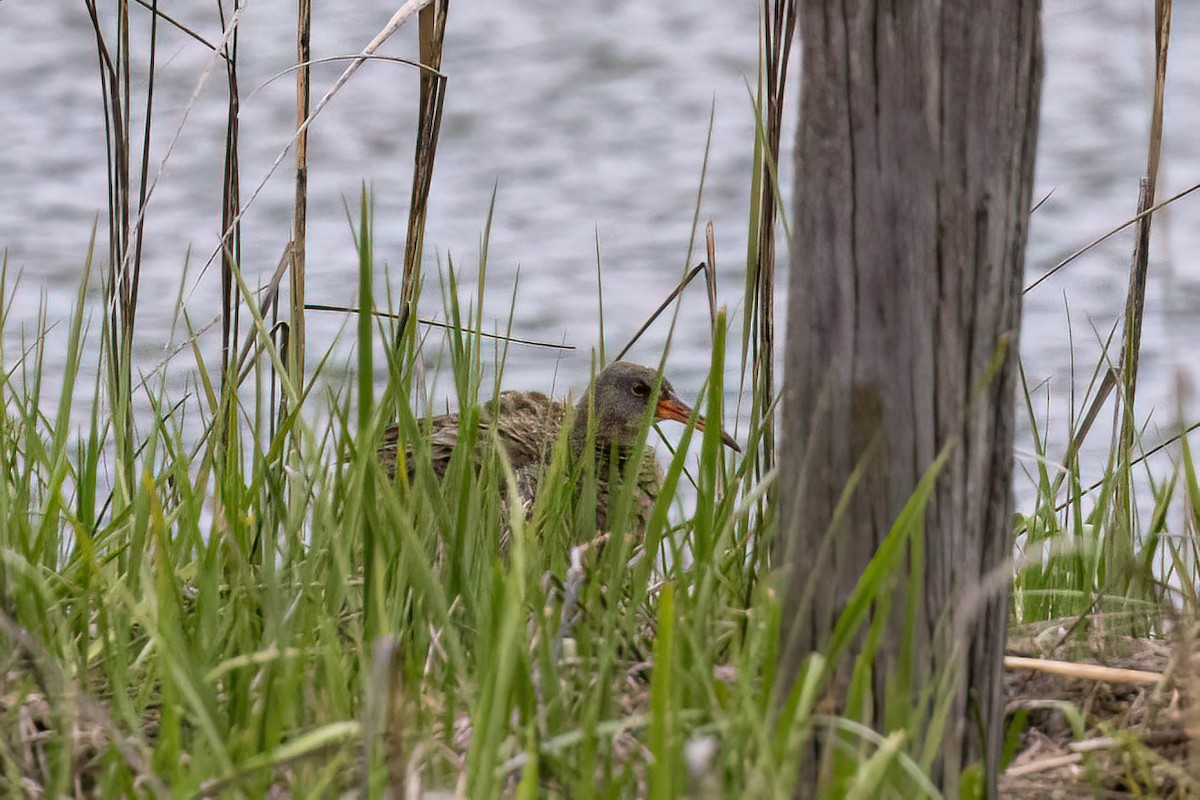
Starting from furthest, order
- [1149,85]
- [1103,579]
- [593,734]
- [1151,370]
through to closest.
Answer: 1. [1151,370]
2. [1103,579]
3. [1149,85]
4. [593,734]

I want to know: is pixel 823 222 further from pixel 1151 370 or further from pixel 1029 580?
pixel 1151 370

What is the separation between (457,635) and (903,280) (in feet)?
2.51

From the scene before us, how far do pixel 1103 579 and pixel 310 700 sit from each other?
5.36 feet

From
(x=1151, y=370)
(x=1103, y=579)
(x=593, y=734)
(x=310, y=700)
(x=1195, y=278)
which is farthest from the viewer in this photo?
(x=1195, y=278)

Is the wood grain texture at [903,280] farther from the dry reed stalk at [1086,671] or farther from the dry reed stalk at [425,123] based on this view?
the dry reed stalk at [425,123]

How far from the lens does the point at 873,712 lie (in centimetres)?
171

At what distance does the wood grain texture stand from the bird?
1.39 m

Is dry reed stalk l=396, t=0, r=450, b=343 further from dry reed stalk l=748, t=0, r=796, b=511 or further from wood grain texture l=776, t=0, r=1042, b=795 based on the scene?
wood grain texture l=776, t=0, r=1042, b=795

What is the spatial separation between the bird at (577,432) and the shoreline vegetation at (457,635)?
722 millimetres

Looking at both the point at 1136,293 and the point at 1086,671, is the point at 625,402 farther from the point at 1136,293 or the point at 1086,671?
the point at 1086,671

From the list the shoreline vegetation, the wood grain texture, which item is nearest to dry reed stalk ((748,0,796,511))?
the shoreline vegetation

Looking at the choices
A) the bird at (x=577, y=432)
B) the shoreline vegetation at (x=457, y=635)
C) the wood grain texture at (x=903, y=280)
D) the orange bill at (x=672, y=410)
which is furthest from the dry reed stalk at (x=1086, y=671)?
the orange bill at (x=672, y=410)

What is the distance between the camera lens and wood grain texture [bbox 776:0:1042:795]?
1.64 meters

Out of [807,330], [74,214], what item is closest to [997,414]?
[807,330]
